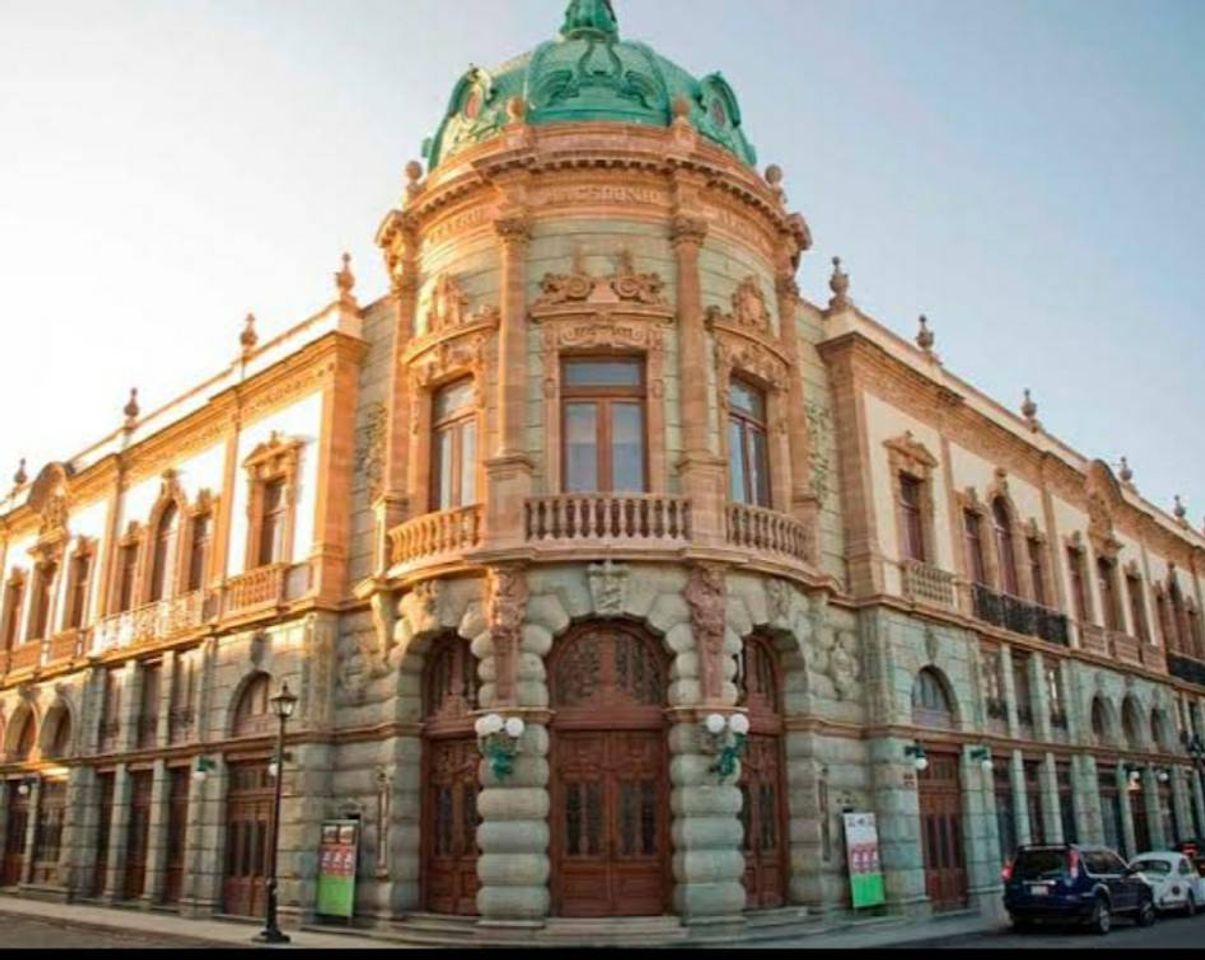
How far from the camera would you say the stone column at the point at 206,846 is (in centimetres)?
2339

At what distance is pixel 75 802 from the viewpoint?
2878cm

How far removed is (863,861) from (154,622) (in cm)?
1782

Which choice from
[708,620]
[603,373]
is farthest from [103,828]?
[708,620]

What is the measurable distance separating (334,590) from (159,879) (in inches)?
323

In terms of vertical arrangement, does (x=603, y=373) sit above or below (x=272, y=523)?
above

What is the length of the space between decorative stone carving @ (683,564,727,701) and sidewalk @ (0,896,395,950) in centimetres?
636

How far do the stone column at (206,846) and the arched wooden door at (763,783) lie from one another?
1127 centimetres

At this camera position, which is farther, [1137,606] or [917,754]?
[1137,606]

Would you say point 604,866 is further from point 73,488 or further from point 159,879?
point 73,488

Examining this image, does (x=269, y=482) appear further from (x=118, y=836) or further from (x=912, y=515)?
(x=912, y=515)

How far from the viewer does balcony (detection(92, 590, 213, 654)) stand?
26656 mm

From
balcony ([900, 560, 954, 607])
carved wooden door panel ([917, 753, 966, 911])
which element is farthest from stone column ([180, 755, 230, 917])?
balcony ([900, 560, 954, 607])

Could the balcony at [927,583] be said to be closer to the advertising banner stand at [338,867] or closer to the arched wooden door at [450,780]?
the arched wooden door at [450,780]

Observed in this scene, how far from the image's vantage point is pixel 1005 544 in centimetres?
3002
